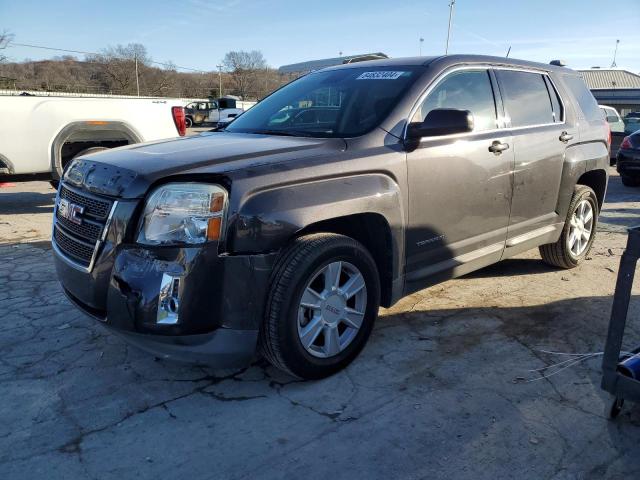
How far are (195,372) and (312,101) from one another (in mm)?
2064

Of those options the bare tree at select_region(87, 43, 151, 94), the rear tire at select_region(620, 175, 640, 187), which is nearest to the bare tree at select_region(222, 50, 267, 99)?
the bare tree at select_region(87, 43, 151, 94)

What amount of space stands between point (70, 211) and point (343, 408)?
6.11 ft

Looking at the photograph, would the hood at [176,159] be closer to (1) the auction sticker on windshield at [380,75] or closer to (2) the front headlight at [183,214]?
(2) the front headlight at [183,214]

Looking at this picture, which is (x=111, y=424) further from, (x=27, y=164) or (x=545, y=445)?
(x=27, y=164)

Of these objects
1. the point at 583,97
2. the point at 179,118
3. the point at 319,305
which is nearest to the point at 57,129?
the point at 179,118

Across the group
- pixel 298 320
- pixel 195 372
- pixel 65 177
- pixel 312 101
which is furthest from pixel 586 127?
pixel 65 177

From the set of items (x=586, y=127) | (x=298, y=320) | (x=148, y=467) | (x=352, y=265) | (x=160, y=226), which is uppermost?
(x=586, y=127)

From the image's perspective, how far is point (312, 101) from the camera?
150 inches

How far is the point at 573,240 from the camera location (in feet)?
16.3

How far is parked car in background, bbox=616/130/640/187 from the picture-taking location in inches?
408

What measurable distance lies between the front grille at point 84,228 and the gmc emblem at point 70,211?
13 millimetres

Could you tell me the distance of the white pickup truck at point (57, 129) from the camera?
6.81m

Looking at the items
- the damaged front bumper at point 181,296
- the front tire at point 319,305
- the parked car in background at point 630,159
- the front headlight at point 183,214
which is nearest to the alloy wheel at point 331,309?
the front tire at point 319,305

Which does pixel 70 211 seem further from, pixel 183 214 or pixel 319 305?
pixel 319 305
